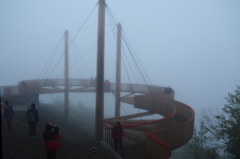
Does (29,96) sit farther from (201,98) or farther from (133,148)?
(201,98)

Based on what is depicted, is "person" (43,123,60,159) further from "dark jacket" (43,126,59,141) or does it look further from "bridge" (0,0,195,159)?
"bridge" (0,0,195,159)

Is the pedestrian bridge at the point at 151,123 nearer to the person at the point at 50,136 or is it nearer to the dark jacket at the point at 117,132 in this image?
the dark jacket at the point at 117,132

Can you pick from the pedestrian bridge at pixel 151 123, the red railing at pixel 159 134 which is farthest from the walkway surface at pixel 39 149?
the red railing at pixel 159 134

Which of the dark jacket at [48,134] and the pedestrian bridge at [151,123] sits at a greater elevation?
the dark jacket at [48,134]

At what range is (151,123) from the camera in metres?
10.2

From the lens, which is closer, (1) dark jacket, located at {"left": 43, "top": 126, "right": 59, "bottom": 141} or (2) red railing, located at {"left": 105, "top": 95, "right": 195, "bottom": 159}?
(1) dark jacket, located at {"left": 43, "top": 126, "right": 59, "bottom": 141}

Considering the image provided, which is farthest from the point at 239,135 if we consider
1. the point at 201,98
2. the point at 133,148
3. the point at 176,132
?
the point at 201,98

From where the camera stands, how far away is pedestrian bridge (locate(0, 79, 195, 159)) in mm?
8328

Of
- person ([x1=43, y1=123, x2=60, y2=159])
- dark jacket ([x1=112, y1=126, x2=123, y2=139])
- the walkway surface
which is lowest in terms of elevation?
the walkway surface

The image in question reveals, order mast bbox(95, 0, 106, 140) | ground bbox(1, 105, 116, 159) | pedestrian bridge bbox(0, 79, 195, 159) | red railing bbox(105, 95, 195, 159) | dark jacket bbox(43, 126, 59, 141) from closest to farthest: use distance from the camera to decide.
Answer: dark jacket bbox(43, 126, 59, 141) → ground bbox(1, 105, 116, 159) → red railing bbox(105, 95, 195, 159) → pedestrian bridge bbox(0, 79, 195, 159) → mast bbox(95, 0, 106, 140)

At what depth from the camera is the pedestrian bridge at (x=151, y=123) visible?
8.33 meters

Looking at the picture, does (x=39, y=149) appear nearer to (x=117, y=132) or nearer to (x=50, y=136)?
(x=50, y=136)

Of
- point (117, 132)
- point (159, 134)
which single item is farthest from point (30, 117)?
point (159, 134)

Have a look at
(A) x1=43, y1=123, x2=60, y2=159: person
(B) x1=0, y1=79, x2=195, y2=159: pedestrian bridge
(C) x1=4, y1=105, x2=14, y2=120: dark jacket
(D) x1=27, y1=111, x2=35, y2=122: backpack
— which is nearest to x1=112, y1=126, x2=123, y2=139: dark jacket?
(B) x1=0, y1=79, x2=195, y2=159: pedestrian bridge
